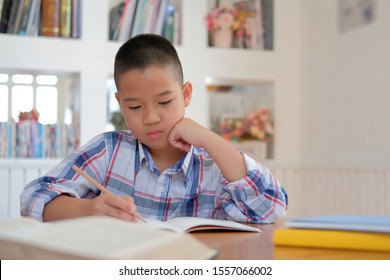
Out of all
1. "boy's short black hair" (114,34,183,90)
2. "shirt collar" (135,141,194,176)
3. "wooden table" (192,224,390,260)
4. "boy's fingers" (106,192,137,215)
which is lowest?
"wooden table" (192,224,390,260)

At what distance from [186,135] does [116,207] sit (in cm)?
45

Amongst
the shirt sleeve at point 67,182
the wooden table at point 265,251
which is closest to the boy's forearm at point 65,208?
the shirt sleeve at point 67,182

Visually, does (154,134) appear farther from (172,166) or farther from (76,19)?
(76,19)

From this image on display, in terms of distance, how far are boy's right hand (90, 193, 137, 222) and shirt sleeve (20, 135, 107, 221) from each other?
23 centimetres

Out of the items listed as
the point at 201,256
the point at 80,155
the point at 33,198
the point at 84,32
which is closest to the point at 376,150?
the point at 84,32

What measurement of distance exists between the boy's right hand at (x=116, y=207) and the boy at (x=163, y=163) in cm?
28

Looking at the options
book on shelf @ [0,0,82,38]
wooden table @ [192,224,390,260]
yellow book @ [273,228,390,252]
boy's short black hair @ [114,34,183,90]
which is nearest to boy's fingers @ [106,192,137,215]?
wooden table @ [192,224,390,260]

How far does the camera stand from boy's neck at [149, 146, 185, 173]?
153 centimetres

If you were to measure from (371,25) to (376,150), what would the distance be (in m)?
0.60

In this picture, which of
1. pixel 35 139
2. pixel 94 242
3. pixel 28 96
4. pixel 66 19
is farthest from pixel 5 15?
pixel 94 242

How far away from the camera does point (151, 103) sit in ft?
4.63

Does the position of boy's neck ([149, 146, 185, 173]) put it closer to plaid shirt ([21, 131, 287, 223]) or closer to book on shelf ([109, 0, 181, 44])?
plaid shirt ([21, 131, 287, 223])

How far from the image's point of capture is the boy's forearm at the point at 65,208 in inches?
43.7
